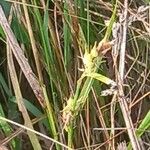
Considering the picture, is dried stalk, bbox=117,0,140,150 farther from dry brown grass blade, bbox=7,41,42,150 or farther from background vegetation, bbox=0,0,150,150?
dry brown grass blade, bbox=7,41,42,150

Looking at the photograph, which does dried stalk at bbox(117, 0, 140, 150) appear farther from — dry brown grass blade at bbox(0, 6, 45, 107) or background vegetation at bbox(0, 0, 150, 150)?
dry brown grass blade at bbox(0, 6, 45, 107)

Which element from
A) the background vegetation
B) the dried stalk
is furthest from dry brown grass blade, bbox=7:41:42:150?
the dried stalk

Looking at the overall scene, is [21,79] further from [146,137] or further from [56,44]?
[146,137]

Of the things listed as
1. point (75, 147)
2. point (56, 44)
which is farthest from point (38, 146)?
point (56, 44)

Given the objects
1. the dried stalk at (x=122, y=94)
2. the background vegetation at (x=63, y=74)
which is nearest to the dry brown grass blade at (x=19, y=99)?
the background vegetation at (x=63, y=74)

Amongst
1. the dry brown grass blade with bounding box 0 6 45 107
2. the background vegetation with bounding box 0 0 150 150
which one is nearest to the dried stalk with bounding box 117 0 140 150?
the background vegetation with bounding box 0 0 150 150

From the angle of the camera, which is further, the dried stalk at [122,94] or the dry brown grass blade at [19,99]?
the dry brown grass blade at [19,99]

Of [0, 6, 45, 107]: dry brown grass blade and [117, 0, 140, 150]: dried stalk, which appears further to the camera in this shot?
[0, 6, 45, 107]: dry brown grass blade

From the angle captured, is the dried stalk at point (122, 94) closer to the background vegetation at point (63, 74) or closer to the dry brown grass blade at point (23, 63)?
the background vegetation at point (63, 74)

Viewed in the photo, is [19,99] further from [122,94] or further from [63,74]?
[122,94]
